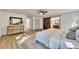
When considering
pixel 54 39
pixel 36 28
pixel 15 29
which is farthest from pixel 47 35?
pixel 15 29

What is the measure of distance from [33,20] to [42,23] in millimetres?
185

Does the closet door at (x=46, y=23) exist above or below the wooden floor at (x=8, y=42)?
above

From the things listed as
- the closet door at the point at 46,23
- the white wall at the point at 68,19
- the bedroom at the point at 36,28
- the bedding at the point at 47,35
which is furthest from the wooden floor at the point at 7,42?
the white wall at the point at 68,19

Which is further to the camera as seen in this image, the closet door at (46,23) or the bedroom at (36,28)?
the closet door at (46,23)

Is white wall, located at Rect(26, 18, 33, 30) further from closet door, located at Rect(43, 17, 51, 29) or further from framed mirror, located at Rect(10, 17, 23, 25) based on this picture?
closet door, located at Rect(43, 17, 51, 29)

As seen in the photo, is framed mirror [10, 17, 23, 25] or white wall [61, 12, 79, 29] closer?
white wall [61, 12, 79, 29]

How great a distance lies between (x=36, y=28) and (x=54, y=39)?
40 centimetres

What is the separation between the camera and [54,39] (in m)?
1.72

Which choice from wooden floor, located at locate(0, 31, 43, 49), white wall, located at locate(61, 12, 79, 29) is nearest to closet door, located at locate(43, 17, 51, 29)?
white wall, located at locate(61, 12, 79, 29)

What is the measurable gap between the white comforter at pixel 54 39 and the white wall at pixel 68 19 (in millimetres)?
139

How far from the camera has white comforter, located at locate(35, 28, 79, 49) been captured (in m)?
1.63

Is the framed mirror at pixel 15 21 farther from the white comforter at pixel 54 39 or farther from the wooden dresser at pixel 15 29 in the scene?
the white comforter at pixel 54 39

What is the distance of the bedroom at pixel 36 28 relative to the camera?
1648 mm
